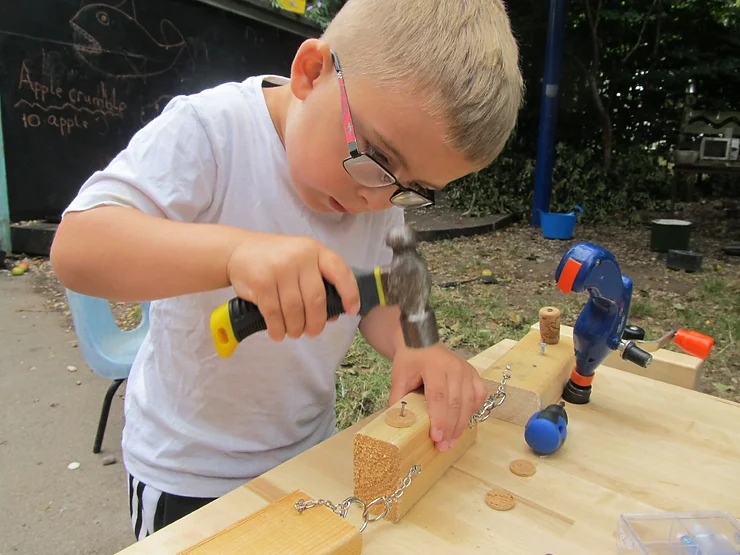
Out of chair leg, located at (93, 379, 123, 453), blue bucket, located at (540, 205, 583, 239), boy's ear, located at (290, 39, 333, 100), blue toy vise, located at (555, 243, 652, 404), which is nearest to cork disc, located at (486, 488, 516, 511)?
blue toy vise, located at (555, 243, 652, 404)

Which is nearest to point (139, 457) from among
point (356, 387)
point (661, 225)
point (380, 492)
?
point (380, 492)

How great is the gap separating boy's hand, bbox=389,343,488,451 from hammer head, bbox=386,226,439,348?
0.41 feet

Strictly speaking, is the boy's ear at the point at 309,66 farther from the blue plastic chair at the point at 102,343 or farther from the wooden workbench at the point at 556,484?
the blue plastic chair at the point at 102,343

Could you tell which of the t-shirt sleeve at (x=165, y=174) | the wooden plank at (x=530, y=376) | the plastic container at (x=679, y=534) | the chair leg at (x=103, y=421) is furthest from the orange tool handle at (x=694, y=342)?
A: the chair leg at (x=103, y=421)

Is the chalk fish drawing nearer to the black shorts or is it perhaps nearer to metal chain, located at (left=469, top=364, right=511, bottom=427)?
the black shorts

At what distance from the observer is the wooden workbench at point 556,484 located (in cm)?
85

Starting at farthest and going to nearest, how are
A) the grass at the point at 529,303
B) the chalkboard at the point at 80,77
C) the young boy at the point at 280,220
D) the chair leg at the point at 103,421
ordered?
the chalkboard at the point at 80,77 < the grass at the point at 529,303 < the chair leg at the point at 103,421 < the young boy at the point at 280,220

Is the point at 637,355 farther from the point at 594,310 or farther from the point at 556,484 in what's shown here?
the point at 556,484

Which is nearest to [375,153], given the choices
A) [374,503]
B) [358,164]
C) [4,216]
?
[358,164]

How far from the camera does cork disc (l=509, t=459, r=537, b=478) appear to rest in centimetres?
101

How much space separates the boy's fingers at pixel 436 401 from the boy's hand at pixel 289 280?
295 mm

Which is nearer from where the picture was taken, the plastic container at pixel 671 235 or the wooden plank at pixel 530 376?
the wooden plank at pixel 530 376

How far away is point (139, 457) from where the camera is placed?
47.2 inches

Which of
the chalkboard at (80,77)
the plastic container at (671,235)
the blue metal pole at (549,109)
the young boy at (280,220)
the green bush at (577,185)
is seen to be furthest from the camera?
the green bush at (577,185)
